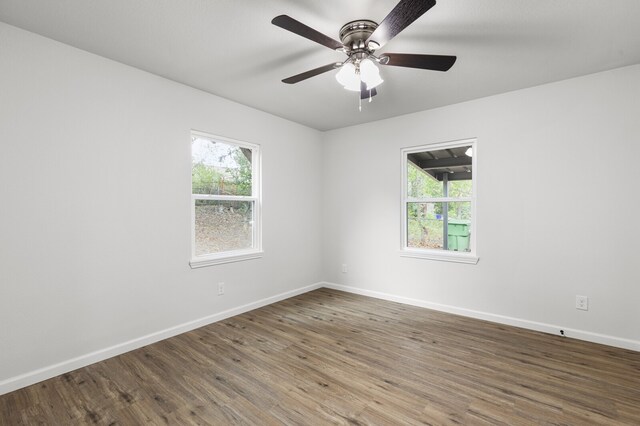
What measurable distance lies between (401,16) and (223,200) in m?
2.71

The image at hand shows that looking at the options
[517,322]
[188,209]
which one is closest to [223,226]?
[188,209]

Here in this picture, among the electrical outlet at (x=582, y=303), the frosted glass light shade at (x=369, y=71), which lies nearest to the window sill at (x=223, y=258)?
the frosted glass light shade at (x=369, y=71)

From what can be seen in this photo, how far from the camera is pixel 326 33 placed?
2229mm

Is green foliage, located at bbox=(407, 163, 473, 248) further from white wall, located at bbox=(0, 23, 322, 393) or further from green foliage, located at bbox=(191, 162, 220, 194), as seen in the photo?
green foliage, located at bbox=(191, 162, 220, 194)

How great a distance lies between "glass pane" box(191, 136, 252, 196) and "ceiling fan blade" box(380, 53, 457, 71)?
221 cm

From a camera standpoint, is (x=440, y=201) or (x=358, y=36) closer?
(x=358, y=36)

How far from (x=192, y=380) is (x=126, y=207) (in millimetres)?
1600

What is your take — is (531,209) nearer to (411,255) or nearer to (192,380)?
(411,255)

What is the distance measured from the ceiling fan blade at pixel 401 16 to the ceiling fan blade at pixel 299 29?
0.92ft

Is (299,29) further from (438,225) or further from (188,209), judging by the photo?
(438,225)

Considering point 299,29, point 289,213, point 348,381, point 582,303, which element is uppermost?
point 299,29

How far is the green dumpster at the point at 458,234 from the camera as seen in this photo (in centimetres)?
373

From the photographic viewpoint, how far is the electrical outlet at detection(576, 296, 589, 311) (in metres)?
2.95

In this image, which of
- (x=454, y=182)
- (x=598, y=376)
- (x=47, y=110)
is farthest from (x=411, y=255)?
(x=47, y=110)
